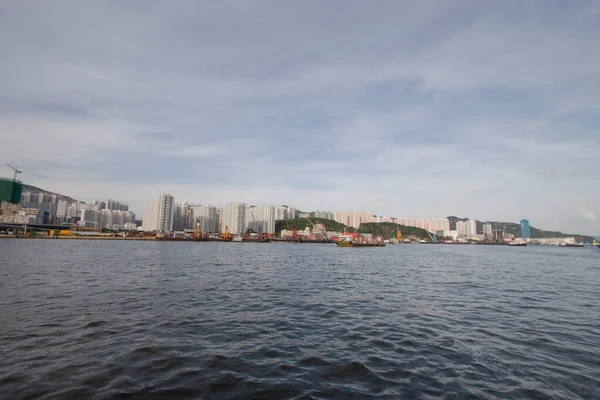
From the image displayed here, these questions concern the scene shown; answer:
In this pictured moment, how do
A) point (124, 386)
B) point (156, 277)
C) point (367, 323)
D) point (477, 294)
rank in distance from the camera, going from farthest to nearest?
point (156, 277)
point (477, 294)
point (367, 323)
point (124, 386)

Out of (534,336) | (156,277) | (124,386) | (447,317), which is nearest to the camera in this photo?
(124,386)

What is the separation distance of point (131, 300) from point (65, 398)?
41.5 feet

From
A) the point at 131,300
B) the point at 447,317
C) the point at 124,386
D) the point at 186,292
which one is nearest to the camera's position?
the point at 124,386

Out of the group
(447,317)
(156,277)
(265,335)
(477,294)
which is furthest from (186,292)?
(477,294)

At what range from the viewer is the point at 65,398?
23.5 feet

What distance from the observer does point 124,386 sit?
786 cm

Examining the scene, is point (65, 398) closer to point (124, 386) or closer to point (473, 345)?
point (124, 386)

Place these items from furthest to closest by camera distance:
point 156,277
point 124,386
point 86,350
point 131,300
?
point 156,277, point 131,300, point 86,350, point 124,386

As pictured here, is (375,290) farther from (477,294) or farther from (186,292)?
(186,292)

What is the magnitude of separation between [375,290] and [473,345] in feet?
42.8

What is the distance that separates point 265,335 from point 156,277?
21121mm

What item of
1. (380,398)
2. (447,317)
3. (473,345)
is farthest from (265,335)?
(447,317)

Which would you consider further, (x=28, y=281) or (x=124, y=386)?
(x=28, y=281)

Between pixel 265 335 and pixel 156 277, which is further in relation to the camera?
pixel 156 277
